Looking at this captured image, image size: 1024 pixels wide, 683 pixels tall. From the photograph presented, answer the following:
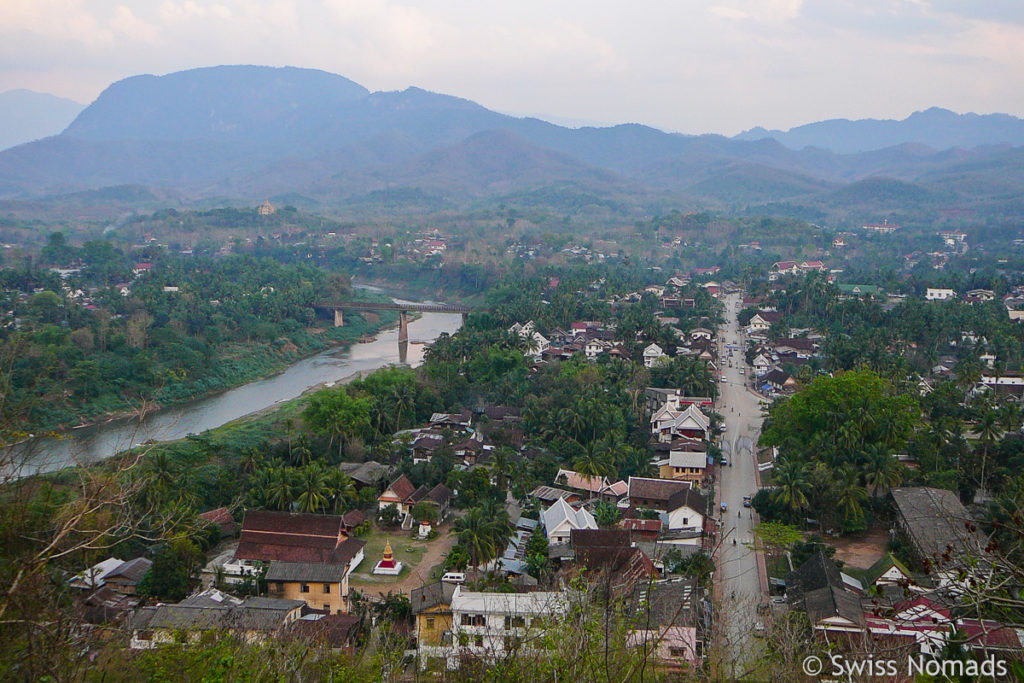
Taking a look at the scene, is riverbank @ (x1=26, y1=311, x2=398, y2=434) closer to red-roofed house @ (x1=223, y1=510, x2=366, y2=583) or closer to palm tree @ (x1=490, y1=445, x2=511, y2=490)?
red-roofed house @ (x1=223, y1=510, x2=366, y2=583)

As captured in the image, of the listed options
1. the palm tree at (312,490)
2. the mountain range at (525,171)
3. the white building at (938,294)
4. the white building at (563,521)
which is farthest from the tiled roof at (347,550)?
the mountain range at (525,171)

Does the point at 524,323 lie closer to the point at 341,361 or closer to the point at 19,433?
the point at 341,361

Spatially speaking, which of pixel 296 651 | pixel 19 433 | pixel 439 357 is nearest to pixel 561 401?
pixel 439 357

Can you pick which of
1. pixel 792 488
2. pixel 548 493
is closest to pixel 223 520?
pixel 548 493

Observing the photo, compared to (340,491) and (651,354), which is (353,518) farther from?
(651,354)

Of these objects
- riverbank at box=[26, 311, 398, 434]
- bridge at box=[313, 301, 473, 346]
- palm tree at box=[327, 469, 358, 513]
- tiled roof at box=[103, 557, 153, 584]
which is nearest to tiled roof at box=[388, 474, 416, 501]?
palm tree at box=[327, 469, 358, 513]

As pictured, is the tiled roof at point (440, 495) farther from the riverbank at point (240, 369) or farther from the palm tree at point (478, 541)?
the riverbank at point (240, 369)
